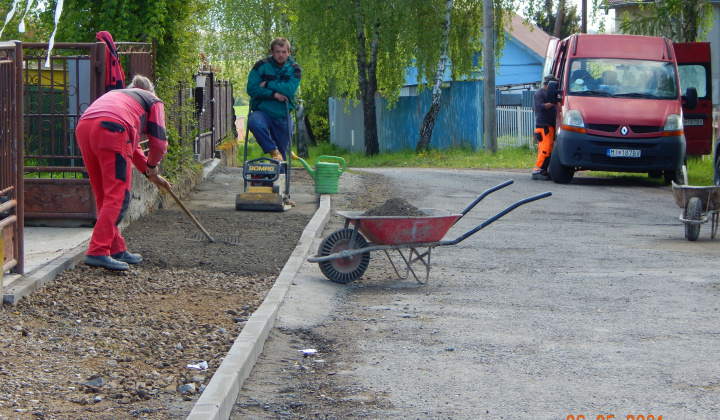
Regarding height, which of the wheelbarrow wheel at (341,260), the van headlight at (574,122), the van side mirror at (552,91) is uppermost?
the van side mirror at (552,91)

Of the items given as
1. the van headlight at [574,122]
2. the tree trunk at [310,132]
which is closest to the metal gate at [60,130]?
the van headlight at [574,122]

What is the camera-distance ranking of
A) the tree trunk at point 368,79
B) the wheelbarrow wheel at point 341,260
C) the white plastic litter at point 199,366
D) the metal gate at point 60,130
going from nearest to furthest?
the white plastic litter at point 199,366
the wheelbarrow wheel at point 341,260
the metal gate at point 60,130
the tree trunk at point 368,79

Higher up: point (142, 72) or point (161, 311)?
point (142, 72)

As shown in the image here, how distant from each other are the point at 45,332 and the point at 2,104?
1835 mm

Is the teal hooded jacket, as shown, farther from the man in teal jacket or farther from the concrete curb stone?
the concrete curb stone

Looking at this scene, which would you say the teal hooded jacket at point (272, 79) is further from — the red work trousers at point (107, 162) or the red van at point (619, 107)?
the red van at point (619, 107)

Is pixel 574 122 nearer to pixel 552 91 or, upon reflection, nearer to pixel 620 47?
pixel 552 91

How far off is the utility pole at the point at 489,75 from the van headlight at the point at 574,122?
32.8ft

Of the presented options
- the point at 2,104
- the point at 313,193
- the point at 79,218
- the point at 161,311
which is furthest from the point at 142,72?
the point at 161,311

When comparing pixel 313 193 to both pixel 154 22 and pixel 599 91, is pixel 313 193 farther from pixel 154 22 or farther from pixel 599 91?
pixel 599 91

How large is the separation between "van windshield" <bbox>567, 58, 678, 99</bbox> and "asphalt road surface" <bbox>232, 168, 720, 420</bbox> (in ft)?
20.8

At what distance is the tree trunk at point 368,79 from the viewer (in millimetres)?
27781

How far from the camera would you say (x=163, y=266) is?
24.9 feet

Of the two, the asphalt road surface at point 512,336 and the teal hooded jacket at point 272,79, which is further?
the teal hooded jacket at point 272,79
